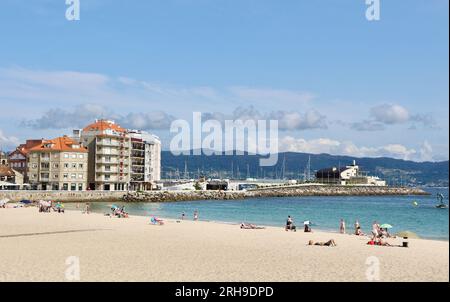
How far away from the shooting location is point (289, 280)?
17.1 m

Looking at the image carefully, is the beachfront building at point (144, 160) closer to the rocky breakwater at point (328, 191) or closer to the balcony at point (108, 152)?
the balcony at point (108, 152)

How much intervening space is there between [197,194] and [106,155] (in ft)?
77.3

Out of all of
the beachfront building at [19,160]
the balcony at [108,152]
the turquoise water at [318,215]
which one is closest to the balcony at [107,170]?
the balcony at [108,152]

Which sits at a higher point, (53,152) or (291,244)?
(53,152)

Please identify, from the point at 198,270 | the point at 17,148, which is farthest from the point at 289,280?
the point at 17,148

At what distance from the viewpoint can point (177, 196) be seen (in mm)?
113875

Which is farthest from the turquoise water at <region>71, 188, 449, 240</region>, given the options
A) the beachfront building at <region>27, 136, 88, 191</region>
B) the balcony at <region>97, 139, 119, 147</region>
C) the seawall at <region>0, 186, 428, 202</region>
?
the balcony at <region>97, 139, 119, 147</region>

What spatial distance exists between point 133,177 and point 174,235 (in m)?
91.4

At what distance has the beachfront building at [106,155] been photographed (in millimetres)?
112750

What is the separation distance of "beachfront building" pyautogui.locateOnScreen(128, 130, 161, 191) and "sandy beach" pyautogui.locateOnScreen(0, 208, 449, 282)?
90273 millimetres

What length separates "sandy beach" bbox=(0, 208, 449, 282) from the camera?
17.7m

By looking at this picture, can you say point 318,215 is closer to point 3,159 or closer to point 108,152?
point 108,152

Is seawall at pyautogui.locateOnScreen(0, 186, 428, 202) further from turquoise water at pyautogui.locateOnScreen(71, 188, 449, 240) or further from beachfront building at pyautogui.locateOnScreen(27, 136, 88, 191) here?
turquoise water at pyautogui.locateOnScreen(71, 188, 449, 240)
